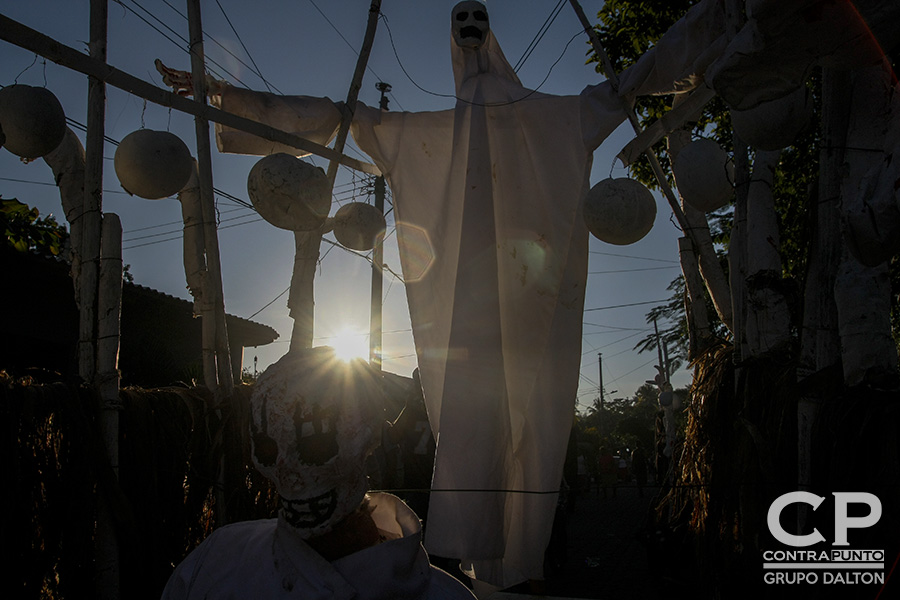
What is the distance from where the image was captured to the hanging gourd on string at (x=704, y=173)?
9.32 feet

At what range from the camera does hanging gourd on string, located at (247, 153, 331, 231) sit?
8.52 feet

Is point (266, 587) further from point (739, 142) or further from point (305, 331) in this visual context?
point (739, 142)

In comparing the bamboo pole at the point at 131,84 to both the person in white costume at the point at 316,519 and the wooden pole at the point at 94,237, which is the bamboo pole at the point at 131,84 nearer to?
the wooden pole at the point at 94,237

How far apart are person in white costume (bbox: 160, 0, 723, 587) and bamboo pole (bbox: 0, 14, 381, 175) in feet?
0.55

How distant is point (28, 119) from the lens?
8.20 feet

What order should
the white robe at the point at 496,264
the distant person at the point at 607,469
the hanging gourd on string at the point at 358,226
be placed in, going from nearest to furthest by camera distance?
the white robe at the point at 496,264 → the hanging gourd on string at the point at 358,226 → the distant person at the point at 607,469

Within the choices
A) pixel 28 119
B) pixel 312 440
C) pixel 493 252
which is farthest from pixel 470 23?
pixel 312 440

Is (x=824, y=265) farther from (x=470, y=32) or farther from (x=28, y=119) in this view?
(x=28, y=119)

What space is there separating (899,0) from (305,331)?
2.35m

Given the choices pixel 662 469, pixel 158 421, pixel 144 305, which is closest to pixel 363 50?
pixel 158 421

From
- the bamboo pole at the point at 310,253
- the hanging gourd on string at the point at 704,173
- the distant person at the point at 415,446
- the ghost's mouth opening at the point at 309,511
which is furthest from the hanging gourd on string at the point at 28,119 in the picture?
the distant person at the point at 415,446

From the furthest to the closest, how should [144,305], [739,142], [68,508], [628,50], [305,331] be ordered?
[144,305]
[628,50]
[305,331]
[739,142]
[68,508]

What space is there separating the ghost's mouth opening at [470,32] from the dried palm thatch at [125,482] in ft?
7.21

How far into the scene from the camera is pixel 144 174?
2.83m
